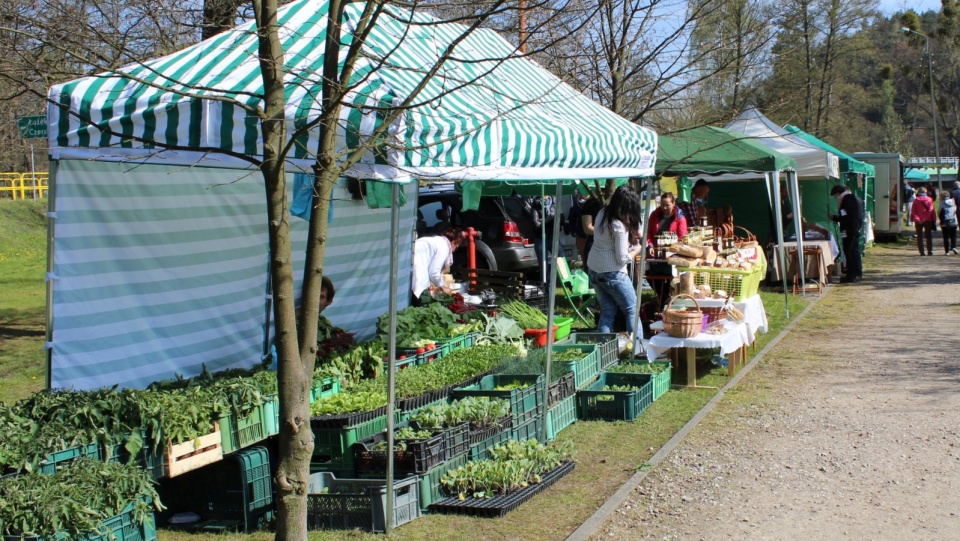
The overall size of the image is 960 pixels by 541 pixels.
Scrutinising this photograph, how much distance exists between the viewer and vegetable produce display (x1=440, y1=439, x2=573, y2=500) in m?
5.59

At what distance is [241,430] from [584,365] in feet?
11.9

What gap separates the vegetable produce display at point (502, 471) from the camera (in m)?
5.59

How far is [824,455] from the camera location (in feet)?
21.7

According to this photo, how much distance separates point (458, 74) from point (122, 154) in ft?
7.47

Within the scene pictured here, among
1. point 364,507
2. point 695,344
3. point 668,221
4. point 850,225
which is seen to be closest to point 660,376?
point 695,344

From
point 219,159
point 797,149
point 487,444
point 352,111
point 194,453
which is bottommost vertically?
point 487,444

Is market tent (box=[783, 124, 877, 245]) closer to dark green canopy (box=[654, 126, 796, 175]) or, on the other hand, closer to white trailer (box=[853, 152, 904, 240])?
white trailer (box=[853, 152, 904, 240])

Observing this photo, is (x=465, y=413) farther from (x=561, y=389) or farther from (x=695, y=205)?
(x=695, y=205)

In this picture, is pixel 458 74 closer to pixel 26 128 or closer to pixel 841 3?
pixel 26 128

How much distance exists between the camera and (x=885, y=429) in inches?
287

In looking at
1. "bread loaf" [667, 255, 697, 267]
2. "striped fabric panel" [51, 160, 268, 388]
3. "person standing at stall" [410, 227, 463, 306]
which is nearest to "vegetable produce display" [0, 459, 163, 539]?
"striped fabric panel" [51, 160, 268, 388]

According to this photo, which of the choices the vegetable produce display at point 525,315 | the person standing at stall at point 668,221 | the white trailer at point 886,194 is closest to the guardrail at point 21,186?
the person standing at stall at point 668,221

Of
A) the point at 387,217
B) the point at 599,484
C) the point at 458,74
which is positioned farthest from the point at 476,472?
the point at 387,217

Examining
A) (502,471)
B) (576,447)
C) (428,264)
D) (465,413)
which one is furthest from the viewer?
(428,264)
